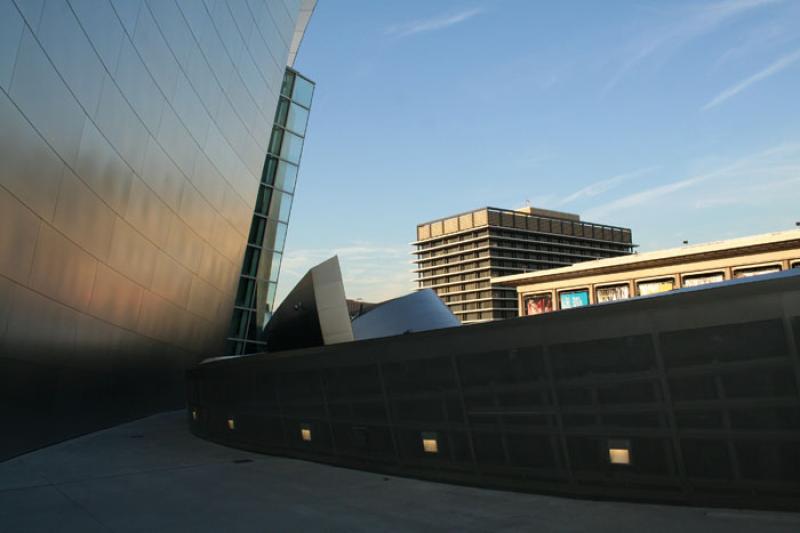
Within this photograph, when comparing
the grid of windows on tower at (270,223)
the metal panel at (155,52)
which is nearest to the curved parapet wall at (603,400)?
the metal panel at (155,52)

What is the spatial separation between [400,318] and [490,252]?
517 ft

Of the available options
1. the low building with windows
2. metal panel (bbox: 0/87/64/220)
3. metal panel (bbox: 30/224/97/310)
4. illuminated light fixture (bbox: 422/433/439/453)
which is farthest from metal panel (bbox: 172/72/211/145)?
the low building with windows

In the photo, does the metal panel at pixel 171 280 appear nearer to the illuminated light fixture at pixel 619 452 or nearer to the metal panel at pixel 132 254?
the metal panel at pixel 132 254

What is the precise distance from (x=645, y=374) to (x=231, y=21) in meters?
23.1

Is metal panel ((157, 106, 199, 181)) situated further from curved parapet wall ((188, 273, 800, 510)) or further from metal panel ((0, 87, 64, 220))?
curved parapet wall ((188, 273, 800, 510))

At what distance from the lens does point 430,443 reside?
11.5 m

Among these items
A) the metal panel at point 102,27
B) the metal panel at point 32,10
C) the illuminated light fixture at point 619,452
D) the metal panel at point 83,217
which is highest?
the metal panel at point 102,27

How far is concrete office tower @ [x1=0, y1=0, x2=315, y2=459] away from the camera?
40.2 ft

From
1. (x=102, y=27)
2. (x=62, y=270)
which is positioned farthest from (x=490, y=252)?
(x=62, y=270)

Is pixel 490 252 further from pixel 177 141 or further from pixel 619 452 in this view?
pixel 619 452

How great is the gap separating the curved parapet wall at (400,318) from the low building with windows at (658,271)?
46.6 meters

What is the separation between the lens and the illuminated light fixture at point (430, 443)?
11.3 m

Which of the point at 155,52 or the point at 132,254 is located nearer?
the point at 155,52

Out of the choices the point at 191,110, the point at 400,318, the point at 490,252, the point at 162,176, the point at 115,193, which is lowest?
the point at 400,318
